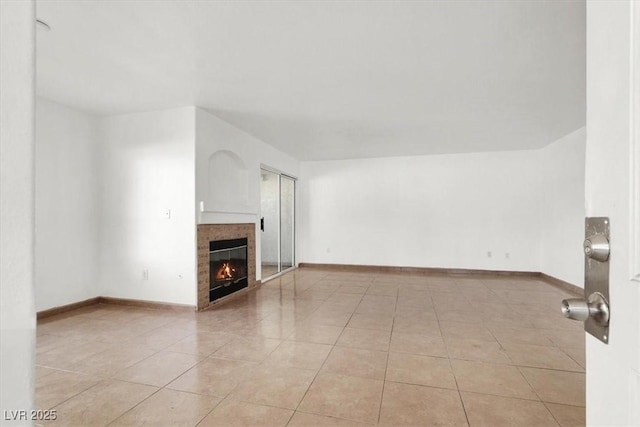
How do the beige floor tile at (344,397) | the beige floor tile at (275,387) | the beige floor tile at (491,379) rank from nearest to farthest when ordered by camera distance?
the beige floor tile at (344,397) < the beige floor tile at (275,387) < the beige floor tile at (491,379)

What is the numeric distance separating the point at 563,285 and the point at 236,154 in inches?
227

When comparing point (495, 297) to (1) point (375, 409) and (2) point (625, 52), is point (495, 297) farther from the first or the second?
(2) point (625, 52)

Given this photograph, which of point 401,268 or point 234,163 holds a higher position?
point 234,163

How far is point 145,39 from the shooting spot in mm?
2420

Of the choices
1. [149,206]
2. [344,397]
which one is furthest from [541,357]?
[149,206]

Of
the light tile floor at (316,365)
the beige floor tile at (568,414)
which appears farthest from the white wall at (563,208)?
the beige floor tile at (568,414)

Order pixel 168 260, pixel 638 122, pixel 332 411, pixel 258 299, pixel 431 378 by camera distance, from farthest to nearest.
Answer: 1. pixel 258 299
2. pixel 168 260
3. pixel 431 378
4. pixel 332 411
5. pixel 638 122

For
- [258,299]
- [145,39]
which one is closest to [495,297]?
[258,299]

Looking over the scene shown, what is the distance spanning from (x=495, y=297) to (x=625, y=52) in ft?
16.2

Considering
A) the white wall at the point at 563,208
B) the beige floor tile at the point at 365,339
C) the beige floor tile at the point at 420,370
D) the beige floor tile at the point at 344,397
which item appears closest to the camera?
the beige floor tile at the point at 344,397

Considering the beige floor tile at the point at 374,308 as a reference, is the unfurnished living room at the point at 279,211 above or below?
above

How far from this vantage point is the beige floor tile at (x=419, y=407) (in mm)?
1806

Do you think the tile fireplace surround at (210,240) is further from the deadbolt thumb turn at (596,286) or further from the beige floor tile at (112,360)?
the deadbolt thumb turn at (596,286)

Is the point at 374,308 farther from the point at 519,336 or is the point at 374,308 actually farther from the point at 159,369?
the point at 159,369
